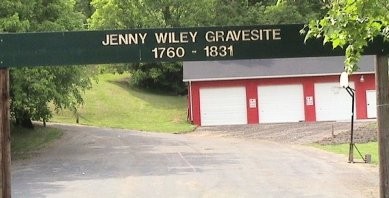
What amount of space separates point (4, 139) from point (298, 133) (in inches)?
907

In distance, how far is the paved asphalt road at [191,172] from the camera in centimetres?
1294

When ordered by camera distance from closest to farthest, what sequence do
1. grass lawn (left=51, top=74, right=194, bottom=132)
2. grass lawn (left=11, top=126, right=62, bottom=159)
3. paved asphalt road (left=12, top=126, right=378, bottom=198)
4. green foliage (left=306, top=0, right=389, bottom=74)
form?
A: green foliage (left=306, top=0, right=389, bottom=74) < paved asphalt road (left=12, top=126, right=378, bottom=198) < grass lawn (left=11, top=126, right=62, bottom=159) < grass lawn (left=51, top=74, right=194, bottom=132)

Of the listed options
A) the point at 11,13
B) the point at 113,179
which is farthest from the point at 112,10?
the point at 113,179

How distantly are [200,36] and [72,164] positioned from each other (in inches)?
530

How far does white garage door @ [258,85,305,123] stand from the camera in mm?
38031

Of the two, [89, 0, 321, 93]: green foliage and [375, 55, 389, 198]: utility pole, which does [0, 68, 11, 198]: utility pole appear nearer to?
[375, 55, 389, 198]: utility pole

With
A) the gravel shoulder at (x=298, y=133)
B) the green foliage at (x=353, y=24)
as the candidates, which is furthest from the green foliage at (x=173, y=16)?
the green foliage at (x=353, y=24)

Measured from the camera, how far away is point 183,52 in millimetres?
6820

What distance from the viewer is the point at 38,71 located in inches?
842

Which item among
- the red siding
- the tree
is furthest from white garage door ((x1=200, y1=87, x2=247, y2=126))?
the tree

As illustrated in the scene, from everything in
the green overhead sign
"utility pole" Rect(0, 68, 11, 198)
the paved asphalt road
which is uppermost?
the green overhead sign

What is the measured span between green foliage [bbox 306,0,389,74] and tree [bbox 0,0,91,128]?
15603 millimetres

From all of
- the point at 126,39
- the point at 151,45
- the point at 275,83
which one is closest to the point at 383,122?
the point at 151,45

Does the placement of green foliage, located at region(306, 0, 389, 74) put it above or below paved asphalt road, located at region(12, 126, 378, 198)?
above
